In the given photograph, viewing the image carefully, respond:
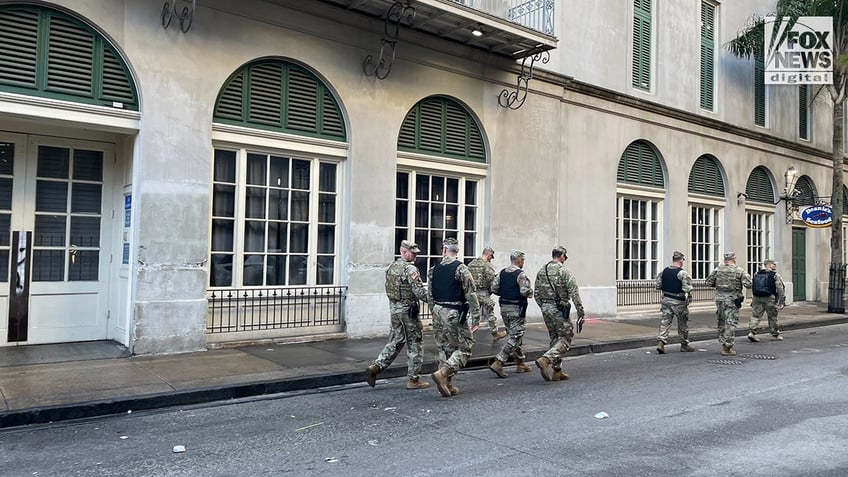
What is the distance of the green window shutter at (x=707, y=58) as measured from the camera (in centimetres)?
1873

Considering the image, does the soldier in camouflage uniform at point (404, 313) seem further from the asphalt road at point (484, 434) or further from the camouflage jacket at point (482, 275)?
the camouflage jacket at point (482, 275)

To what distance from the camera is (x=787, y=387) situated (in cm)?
820

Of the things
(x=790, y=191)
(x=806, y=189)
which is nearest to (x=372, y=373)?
(x=790, y=191)

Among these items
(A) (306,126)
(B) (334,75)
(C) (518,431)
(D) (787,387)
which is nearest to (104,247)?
(A) (306,126)

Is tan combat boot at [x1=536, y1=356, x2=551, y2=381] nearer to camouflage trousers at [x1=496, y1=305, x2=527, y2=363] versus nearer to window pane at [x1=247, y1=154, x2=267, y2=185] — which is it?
camouflage trousers at [x1=496, y1=305, x2=527, y2=363]

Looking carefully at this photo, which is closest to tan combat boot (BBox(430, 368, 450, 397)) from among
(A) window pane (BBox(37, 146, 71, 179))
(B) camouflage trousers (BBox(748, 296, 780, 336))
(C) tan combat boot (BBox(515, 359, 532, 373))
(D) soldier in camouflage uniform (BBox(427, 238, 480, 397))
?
(D) soldier in camouflage uniform (BBox(427, 238, 480, 397))

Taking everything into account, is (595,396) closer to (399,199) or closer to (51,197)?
(399,199)

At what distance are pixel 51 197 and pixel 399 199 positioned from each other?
5780 mm

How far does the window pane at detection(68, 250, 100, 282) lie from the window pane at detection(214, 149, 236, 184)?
217 centimetres

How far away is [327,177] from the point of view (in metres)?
11.2

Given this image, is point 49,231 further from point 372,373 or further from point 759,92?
point 759,92

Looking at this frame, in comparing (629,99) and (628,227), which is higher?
(629,99)

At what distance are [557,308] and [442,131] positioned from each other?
17.1ft

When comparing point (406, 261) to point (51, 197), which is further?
point (51, 197)
